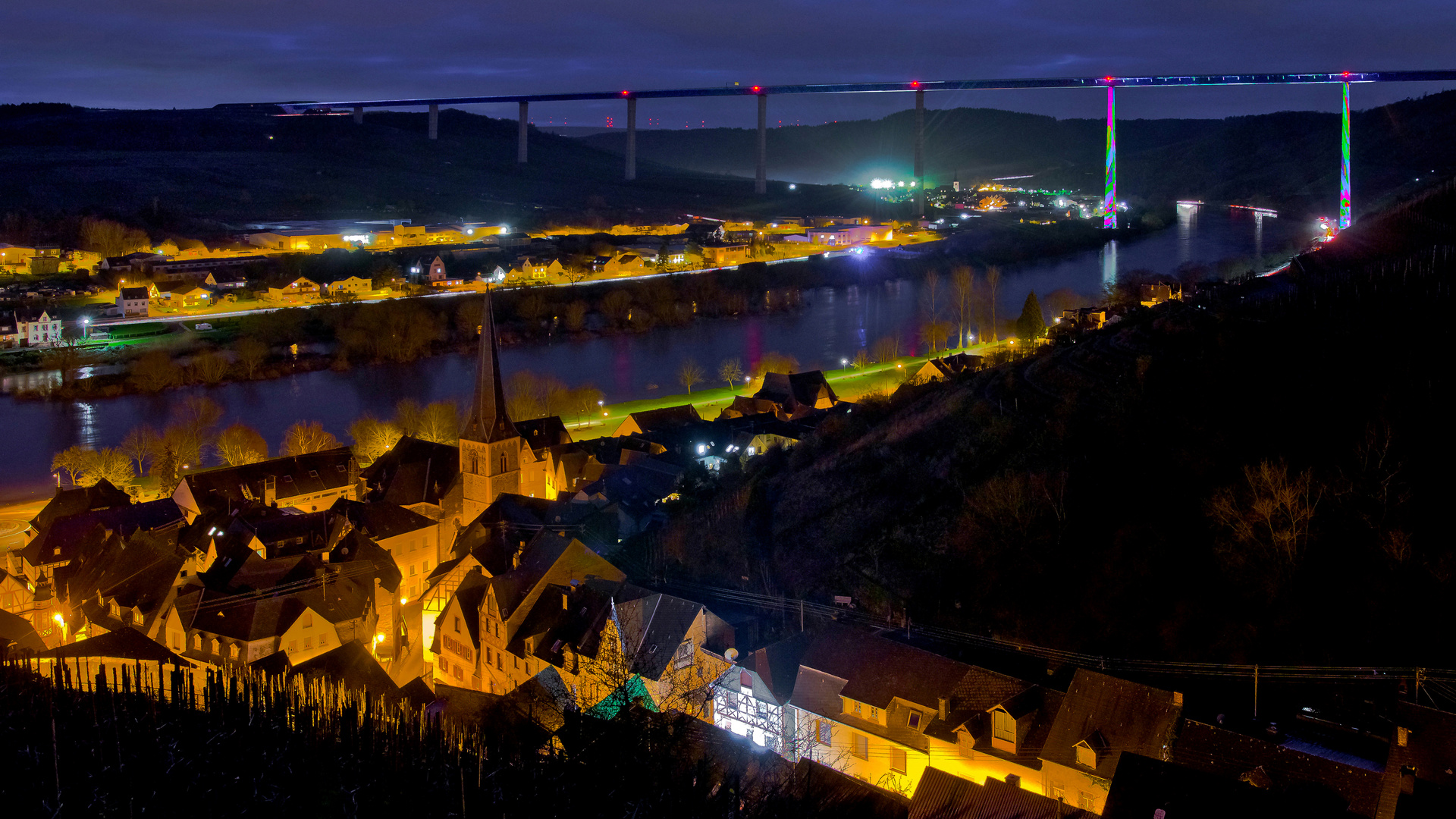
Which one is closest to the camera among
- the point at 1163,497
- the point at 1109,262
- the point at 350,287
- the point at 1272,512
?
the point at 1272,512

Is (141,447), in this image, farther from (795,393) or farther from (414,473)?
(795,393)

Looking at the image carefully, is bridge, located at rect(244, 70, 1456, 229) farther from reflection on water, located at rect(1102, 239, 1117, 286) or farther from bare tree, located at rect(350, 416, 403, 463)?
bare tree, located at rect(350, 416, 403, 463)

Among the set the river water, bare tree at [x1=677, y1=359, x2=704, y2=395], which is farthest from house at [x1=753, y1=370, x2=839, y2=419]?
the river water

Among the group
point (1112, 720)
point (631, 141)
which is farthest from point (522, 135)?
point (1112, 720)

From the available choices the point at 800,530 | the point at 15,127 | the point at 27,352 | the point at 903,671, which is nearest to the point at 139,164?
the point at 15,127

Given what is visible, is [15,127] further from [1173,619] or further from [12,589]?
[1173,619]

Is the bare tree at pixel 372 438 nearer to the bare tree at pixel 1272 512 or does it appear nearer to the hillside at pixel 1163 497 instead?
the hillside at pixel 1163 497
